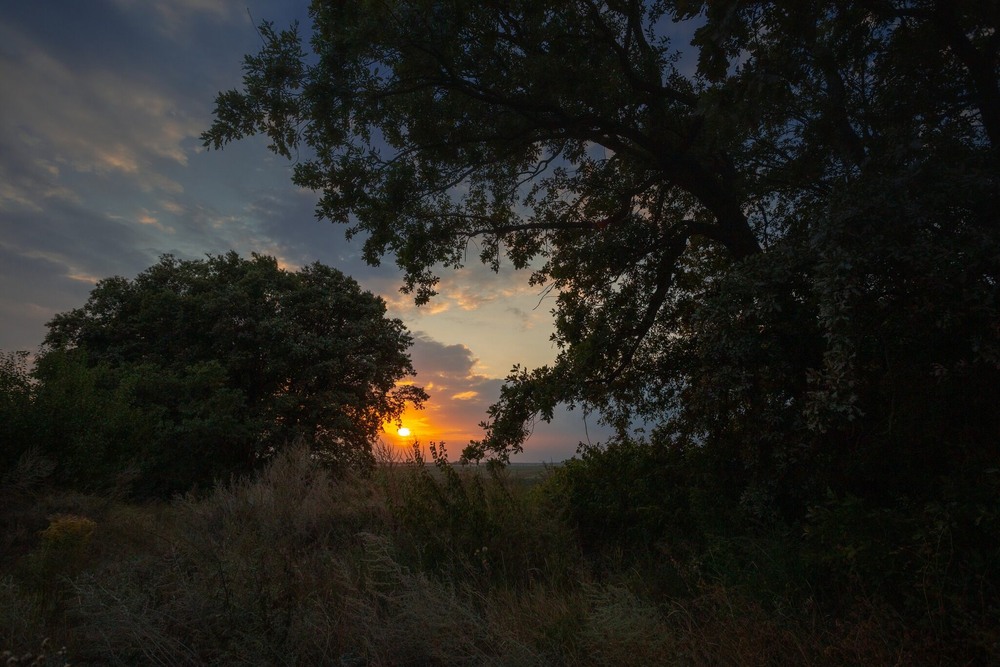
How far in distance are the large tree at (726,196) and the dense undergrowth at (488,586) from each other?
109 centimetres

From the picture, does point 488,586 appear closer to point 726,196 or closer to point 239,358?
point 726,196

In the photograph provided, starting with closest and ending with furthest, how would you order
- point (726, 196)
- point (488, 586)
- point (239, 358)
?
1. point (488, 586)
2. point (726, 196)
3. point (239, 358)

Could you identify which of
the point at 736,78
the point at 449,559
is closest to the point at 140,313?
the point at 449,559

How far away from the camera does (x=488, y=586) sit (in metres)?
6.88

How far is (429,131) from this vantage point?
1031 cm

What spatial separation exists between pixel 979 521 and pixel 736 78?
16.6 feet

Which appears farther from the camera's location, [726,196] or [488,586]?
[726,196]

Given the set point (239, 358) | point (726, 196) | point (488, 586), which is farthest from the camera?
point (239, 358)

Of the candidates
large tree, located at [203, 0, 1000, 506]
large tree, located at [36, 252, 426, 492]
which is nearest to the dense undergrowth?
large tree, located at [203, 0, 1000, 506]

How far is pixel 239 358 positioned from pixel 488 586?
17.1 meters

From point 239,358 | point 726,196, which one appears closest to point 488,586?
point 726,196

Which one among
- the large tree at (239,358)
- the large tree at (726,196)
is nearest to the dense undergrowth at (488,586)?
the large tree at (726,196)

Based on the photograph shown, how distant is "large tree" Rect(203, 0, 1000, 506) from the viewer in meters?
5.66

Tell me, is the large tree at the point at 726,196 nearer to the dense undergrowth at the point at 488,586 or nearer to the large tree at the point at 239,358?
the dense undergrowth at the point at 488,586
